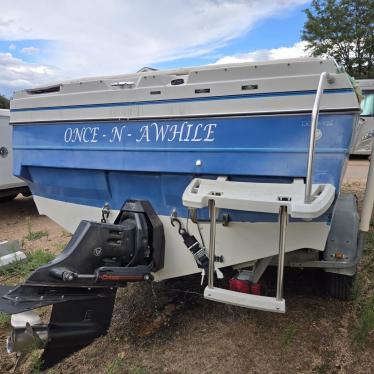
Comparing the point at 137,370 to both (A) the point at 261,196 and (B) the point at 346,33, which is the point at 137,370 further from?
(B) the point at 346,33

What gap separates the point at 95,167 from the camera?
10.3 ft

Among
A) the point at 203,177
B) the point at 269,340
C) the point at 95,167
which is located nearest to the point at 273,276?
the point at 269,340

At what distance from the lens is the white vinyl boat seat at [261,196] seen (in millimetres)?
2086

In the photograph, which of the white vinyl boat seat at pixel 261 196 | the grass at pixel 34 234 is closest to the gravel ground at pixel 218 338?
the white vinyl boat seat at pixel 261 196

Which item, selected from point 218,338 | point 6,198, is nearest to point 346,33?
point 6,198

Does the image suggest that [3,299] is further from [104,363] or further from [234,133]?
[234,133]

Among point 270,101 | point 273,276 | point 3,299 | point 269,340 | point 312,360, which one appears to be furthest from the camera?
point 273,276

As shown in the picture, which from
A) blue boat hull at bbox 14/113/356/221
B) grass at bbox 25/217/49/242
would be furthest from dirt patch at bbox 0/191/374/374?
grass at bbox 25/217/49/242

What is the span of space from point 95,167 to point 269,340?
1703mm

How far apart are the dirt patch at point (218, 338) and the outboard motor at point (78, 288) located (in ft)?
1.01

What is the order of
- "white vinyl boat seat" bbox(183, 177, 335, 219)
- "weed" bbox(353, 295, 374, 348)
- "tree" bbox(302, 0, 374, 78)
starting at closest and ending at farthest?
"white vinyl boat seat" bbox(183, 177, 335, 219) < "weed" bbox(353, 295, 374, 348) < "tree" bbox(302, 0, 374, 78)

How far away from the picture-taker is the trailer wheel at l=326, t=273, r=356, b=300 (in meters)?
3.27

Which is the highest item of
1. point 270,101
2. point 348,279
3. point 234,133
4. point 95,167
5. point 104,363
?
point 270,101

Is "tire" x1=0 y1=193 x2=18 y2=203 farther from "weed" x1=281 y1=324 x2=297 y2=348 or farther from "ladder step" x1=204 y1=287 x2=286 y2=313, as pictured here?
"ladder step" x1=204 y1=287 x2=286 y2=313
